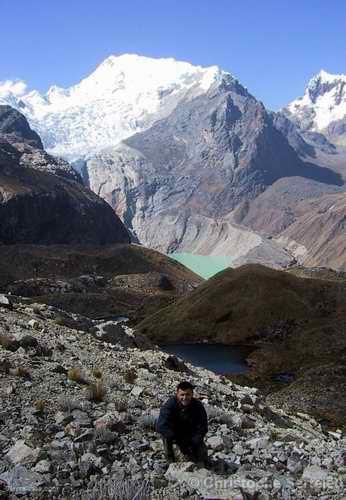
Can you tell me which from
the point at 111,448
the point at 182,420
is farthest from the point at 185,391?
the point at 111,448

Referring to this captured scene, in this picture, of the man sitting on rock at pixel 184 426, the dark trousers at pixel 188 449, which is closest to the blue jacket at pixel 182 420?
the man sitting on rock at pixel 184 426

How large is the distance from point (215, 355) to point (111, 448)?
346 feet

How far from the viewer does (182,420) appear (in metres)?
15.6

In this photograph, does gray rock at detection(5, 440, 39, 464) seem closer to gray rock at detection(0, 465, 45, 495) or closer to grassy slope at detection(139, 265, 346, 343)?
gray rock at detection(0, 465, 45, 495)

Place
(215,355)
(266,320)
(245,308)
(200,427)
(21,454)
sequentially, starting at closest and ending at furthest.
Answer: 1. (21,454)
2. (200,427)
3. (215,355)
4. (266,320)
5. (245,308)

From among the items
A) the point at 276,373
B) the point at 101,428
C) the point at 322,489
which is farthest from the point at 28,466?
the point at 276,373

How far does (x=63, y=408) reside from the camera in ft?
59.4

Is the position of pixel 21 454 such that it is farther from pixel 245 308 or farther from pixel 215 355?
pixel 245 308

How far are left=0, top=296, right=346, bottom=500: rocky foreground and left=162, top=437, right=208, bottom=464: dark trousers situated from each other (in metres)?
0.25

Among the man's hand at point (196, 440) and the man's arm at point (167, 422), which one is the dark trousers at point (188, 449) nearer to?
the man's hand at point (196, 440)

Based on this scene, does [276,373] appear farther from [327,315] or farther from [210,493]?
[210,493]

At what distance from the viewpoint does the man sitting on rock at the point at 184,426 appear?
15.4 meters

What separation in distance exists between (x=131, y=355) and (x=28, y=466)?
65.5ft

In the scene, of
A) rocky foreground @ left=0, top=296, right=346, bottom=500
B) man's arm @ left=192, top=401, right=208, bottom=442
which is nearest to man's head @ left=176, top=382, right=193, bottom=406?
man's arm @ left=192, top=401, right=208, bottom=442
